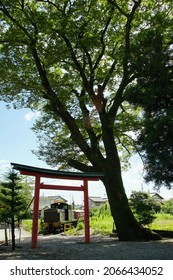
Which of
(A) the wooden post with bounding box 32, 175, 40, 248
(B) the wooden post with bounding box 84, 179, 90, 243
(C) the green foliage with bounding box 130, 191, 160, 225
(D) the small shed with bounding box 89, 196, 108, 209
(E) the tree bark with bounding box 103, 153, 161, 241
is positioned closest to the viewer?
(A) the wooden post with bounding box 32, 175, 40, 248

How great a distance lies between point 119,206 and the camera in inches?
527

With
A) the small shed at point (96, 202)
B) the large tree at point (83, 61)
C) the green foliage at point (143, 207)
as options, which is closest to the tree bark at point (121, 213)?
the large tree at point (83, 61)

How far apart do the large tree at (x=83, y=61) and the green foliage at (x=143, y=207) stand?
3.55 metres

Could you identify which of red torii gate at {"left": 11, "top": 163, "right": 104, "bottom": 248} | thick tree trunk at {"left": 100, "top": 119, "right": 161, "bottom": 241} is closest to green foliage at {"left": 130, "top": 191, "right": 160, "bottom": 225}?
thick tree trunk at {"left": 100, "top": 119, "right": 161, "bottom": 241}

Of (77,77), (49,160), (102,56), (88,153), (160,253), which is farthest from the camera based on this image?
(49,160)

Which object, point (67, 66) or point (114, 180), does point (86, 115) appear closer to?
point (67, 66)

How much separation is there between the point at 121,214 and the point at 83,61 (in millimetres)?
7314

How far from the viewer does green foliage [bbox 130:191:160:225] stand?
17.0 m

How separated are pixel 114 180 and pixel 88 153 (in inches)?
70.4

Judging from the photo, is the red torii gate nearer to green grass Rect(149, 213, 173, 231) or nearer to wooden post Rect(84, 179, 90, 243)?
wooden post Rect(84, 179, 90, 243)

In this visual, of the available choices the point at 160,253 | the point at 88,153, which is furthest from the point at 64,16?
the point at 160,253

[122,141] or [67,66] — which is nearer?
[67,66]

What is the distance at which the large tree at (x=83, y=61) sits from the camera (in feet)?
43.6

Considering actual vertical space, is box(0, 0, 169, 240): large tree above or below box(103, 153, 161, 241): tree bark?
above
